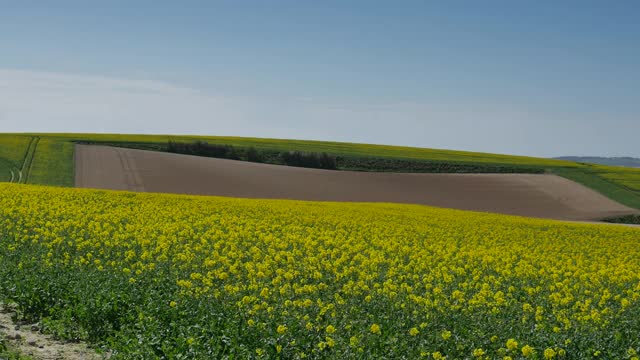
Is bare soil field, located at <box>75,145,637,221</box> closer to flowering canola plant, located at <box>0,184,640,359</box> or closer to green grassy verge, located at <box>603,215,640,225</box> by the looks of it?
green grassy verge, located at <box>603,215,640,225</box>

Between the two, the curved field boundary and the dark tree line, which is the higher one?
the dark tree line

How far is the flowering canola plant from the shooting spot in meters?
10.1

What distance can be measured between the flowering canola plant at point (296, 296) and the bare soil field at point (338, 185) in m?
33.3

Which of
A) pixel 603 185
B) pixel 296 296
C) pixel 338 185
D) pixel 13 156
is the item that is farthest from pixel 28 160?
pixel 296 296

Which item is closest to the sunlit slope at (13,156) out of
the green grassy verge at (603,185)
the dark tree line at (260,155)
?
the dark tree line at (260,155)

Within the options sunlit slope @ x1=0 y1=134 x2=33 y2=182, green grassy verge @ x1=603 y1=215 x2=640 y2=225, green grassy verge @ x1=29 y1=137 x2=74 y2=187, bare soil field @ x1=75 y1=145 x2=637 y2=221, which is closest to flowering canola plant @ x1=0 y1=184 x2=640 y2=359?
bare soil field @ x1=75 y1=145 x2=637 y2=221

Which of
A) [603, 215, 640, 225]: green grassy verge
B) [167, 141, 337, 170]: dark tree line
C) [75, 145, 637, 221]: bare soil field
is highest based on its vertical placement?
[167, 141, 337, 170]: dark tree line

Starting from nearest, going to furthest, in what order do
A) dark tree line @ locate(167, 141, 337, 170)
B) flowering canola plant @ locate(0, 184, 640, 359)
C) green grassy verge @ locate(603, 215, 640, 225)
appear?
flowering canola plant @ locate(0, 184, 640, 359)
green grassy verge @ locate(603, 215, 640, 225)
dark tree line @ locate(167, 141, 337, 170)

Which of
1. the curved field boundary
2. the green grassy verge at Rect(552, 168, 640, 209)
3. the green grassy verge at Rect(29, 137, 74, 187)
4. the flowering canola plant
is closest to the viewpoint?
the flowering canola plant

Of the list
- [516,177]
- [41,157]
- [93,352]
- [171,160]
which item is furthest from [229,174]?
[93,352]

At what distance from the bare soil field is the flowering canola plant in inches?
1312

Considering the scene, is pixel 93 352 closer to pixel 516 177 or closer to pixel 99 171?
pixel 99 171

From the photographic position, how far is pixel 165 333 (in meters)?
11.0

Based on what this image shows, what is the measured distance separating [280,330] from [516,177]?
6528 cm
